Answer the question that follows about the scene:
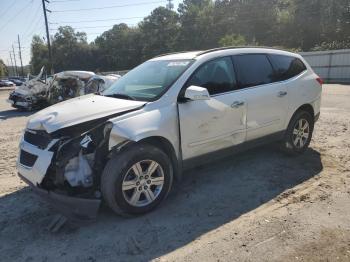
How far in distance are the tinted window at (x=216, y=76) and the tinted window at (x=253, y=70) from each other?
16 centimetres

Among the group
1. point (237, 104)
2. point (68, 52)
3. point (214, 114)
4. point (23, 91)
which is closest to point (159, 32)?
point (68, 52)

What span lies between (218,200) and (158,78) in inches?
69.2

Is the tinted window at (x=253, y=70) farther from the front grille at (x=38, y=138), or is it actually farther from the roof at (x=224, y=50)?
the front grille at (x=38, y=138)

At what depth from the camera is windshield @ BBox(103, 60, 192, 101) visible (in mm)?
4456

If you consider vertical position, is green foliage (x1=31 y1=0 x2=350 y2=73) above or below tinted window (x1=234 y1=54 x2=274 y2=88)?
above

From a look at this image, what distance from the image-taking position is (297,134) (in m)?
5.95

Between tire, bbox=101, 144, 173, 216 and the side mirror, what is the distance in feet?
2.40

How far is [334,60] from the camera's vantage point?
25531 millimetres

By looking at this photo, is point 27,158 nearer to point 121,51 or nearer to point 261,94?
point 261,94

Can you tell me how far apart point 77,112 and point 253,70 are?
2607 millimetres

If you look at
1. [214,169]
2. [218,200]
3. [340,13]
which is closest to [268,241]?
[218,200]

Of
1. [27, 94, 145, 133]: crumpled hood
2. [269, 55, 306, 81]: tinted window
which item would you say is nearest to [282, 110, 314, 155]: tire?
[269, 55, 306, 81]: tinted window

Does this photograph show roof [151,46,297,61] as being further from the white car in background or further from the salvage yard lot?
the white car in background

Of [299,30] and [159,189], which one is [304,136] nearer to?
[159,189]
